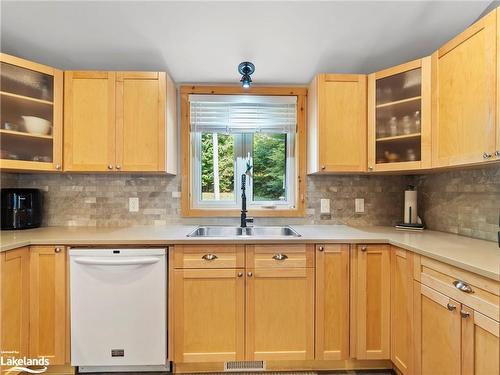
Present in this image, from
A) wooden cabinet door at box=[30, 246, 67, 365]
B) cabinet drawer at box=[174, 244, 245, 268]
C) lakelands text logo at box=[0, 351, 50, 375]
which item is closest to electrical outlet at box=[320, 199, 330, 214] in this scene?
cabinet drawer at box=[174, 244, 245, 268]

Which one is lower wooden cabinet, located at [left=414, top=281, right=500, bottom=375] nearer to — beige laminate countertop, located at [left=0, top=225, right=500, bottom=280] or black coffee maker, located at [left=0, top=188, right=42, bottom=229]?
beige laminate countertop, located at [left=0, top=225, right=500, bottom=280]

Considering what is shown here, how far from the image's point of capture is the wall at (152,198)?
86.6 inches

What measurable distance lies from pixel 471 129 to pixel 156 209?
2.29 m

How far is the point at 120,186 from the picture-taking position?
7.30 ft

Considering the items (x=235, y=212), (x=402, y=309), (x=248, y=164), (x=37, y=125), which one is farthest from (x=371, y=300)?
(x=37, y=125)

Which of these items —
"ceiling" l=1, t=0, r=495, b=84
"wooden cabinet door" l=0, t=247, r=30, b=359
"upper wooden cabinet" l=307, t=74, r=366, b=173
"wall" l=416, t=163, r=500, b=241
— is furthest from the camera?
"upper wooden cabinet" l=307, t=74, r=366, b=173

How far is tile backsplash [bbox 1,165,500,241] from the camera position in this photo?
7.17 ft

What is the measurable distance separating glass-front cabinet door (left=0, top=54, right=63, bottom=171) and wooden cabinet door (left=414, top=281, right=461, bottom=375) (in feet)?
8.46

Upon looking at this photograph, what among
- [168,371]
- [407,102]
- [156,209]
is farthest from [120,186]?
[407,102]

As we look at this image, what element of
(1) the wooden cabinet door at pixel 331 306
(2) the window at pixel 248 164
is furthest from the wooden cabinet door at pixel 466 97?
(2) the window at pixel 248 164

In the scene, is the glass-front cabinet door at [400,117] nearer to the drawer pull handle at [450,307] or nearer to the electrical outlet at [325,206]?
the electrical outlet at [325,206]

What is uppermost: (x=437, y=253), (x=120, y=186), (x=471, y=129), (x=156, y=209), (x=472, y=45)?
(x=472, y=45)

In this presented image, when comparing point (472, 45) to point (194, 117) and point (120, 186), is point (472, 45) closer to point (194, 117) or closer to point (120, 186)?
point (194, 117)

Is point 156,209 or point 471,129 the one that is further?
point 156,209
